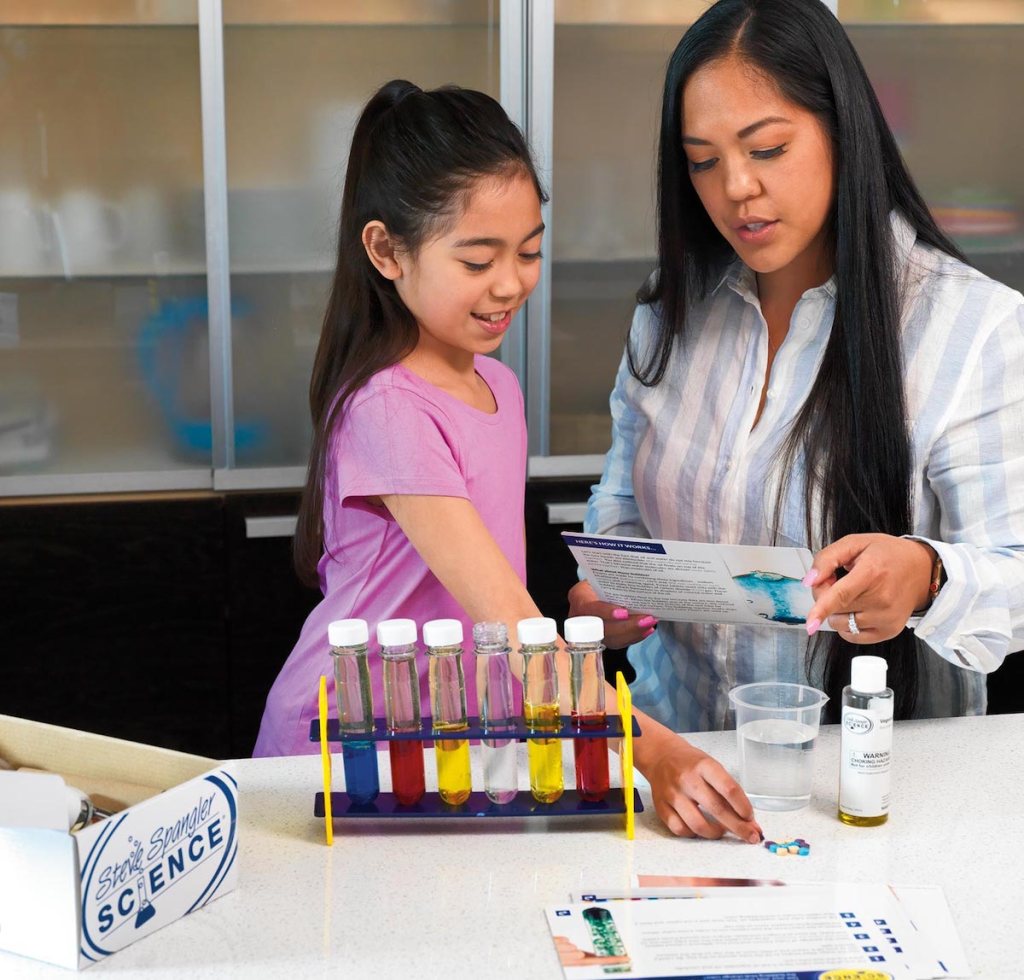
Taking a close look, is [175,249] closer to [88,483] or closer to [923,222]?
[88,483]

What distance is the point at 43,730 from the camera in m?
1.15

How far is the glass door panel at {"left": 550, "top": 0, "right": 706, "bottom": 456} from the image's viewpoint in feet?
9.29

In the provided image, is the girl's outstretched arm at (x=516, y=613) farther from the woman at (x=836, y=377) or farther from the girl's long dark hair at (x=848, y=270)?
the girl's long dark hair at (x=848, y=270)

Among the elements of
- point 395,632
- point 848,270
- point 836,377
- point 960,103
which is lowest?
point 395,632

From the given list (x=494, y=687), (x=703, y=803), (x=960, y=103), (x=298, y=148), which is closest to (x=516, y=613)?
(x=494, y=687)

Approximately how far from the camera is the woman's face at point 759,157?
146cm

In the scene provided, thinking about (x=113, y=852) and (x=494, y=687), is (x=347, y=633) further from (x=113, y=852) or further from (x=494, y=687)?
(x=113, y=852)

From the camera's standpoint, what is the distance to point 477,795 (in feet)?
4.02

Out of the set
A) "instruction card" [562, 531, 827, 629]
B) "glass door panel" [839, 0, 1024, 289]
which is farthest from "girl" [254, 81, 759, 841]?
"glass door panel" [839, 0, 1024, 289]

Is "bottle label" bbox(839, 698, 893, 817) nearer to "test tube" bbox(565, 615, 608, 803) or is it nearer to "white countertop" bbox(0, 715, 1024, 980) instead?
"white countertop" bbox(0, 715, 1024, 980)

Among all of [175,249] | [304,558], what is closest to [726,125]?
[304,558]

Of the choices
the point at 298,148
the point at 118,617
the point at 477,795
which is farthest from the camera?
the point at 298,148

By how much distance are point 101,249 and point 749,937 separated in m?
2.19

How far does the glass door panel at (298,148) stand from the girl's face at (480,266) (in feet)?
4.51
